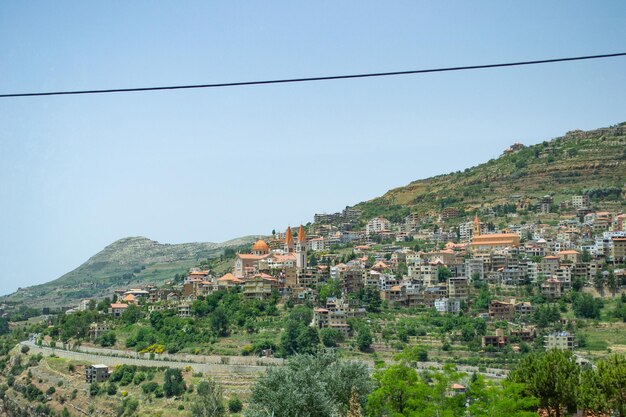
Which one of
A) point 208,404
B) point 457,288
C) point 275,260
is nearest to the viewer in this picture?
point 208,404

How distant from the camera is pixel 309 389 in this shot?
37.0ft

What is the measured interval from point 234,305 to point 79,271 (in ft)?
158

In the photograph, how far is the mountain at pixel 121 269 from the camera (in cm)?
6069

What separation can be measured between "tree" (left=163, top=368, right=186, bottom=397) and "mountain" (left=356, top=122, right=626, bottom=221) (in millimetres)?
23015

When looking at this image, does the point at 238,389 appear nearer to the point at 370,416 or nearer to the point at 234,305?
the point at 234,305

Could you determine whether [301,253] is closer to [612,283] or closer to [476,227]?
[476,227]

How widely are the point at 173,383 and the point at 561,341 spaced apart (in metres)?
10.3

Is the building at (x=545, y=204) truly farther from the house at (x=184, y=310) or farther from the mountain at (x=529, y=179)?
the house at (x=184, y=310)

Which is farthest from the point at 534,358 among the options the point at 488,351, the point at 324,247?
the point at 324,247

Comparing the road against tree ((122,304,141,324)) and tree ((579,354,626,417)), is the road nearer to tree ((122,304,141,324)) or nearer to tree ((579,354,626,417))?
tree ((122,304,141,324))

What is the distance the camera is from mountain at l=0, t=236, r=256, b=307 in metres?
60.7

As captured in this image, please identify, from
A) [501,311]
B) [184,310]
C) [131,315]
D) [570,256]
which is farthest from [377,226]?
[501,311]

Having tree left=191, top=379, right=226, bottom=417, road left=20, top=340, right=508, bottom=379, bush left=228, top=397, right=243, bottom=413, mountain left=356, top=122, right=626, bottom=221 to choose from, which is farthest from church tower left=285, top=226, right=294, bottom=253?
bush left=228, top=397, right=243, bottom=413

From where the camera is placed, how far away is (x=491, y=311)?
26.0 meters
